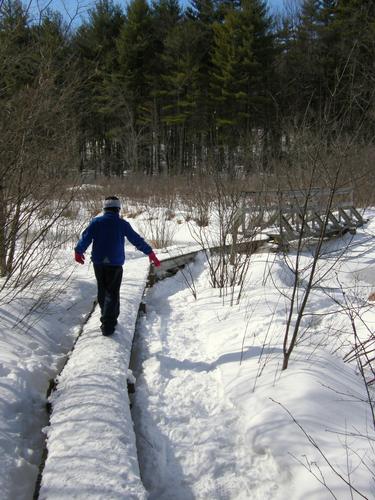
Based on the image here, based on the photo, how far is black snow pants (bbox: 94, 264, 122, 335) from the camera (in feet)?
13.4

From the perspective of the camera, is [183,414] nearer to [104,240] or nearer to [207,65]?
[104,240]

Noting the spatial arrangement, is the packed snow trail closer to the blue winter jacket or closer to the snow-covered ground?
the snow-covered ground

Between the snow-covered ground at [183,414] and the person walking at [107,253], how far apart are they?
0.25m

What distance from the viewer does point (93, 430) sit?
252cm

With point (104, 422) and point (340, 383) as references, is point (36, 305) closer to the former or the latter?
point (104, 422)

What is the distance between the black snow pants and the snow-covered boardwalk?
6.4 inches

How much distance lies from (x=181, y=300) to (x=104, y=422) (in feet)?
12.2

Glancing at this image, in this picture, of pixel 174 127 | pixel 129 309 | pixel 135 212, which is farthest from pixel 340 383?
pixel 174 127

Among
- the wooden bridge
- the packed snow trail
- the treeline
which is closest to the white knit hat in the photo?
the packed snow trail

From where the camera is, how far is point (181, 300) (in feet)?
20.7

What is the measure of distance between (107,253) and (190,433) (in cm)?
196

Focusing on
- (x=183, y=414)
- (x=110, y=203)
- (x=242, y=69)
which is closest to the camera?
(x=183, y=414)

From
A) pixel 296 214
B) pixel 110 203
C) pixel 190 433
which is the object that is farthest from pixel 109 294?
pixel 296 214

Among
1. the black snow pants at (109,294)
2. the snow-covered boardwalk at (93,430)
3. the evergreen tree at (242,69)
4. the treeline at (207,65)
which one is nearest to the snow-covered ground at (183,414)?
the snow-covered boardwalk at (93,430)
